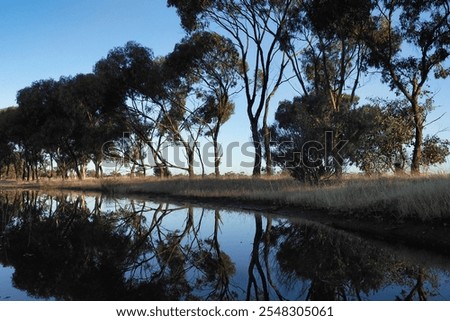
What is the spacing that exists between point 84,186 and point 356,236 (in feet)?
112

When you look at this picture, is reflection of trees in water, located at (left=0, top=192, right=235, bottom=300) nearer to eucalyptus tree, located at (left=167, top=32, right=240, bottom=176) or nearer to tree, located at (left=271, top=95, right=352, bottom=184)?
tree, located at (left=271, top=95, right=352, bottom=184)

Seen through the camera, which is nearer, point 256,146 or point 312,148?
point 312,148

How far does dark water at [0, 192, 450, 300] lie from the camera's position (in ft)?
16.8

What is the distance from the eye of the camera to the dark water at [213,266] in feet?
16.8

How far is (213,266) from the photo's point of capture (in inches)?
257

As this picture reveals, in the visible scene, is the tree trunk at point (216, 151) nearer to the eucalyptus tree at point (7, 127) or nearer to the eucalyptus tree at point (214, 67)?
the eucalyptus tree at point (214, 67)

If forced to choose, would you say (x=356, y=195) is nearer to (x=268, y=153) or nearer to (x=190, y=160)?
(x=268, y=153)

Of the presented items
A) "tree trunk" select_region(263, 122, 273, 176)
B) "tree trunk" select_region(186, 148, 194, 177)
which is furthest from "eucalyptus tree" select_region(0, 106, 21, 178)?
"tree trunk" select_region(263, 122, 273, 176)

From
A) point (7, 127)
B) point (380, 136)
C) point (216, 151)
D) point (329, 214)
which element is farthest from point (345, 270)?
point (7, 127)

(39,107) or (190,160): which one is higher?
(39,107)
